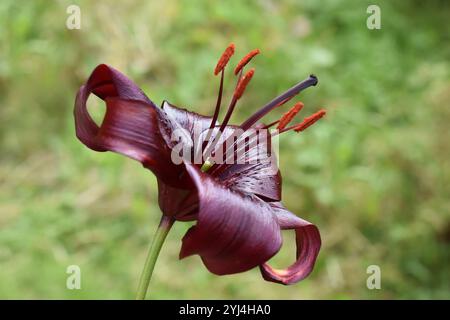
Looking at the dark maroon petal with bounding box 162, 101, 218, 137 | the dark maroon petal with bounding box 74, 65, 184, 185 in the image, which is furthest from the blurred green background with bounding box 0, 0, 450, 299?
the dark maroon petal with bounding box 74, 65, 184, 185

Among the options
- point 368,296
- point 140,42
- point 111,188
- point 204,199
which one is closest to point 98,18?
point 140,42

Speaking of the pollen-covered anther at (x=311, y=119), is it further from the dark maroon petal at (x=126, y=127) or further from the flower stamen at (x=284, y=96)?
the dark maroon petal at (x=126, y=127)

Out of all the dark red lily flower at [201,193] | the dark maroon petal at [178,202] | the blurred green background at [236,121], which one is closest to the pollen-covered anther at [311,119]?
the dark red lily flower at [201,193]

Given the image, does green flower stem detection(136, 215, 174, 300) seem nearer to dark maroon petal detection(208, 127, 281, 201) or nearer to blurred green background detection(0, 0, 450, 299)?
dark maroon petal detection(208, 127, 281, 201)

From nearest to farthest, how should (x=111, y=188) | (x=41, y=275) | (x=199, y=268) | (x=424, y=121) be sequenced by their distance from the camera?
(x=41, y=275) → (x=199, y=268) → (x=111, y=188) → (x=424, y=121)

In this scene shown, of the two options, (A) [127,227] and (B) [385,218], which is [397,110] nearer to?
(B) [385,218]

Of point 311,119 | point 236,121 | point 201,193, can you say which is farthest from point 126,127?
point 236,121

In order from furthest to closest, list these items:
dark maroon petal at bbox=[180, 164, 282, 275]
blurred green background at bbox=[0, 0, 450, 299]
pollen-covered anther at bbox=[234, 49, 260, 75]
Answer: blurred green background at bbox=[0, 0, 450, 299]
pollen-covered anther at bbox=[234, 49, 260, 75]
dark maroon petal at bbox=[180, 164, 282, 275]
